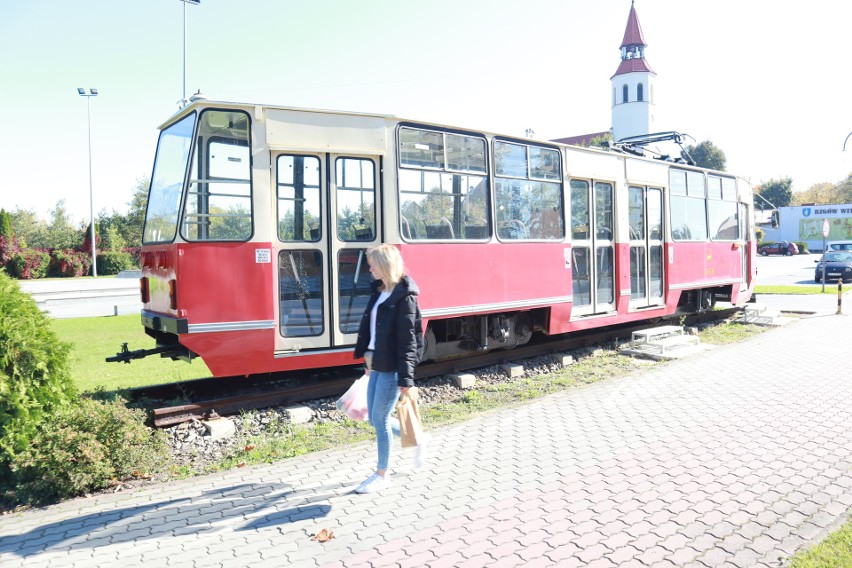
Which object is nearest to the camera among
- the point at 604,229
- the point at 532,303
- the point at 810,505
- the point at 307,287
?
the point at 810,505

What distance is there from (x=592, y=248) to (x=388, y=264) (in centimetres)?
640

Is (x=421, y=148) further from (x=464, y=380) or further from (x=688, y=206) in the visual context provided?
(x=688, y=206)

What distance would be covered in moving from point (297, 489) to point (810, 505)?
3.72m

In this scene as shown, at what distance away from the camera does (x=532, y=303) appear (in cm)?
923

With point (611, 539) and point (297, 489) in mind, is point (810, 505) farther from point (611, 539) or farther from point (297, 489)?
point (297, 489)

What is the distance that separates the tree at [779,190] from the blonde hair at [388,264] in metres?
87.8

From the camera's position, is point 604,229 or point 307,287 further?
point 604,229

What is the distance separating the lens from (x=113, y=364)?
450 inches

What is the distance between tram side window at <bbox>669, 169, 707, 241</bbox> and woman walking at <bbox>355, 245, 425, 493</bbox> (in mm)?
8882

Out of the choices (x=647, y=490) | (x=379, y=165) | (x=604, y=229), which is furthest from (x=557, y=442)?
(x=604, y=229)

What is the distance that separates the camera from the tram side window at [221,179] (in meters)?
6.66

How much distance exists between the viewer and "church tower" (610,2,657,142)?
260 ft

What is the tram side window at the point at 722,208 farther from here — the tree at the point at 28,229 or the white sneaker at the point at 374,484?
the tree at the point at 28,229

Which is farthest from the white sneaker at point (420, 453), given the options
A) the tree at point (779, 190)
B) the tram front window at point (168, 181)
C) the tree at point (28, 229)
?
the tree at point (779, 190)
